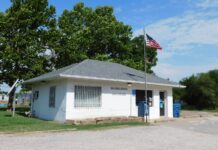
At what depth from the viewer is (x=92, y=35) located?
38.3m

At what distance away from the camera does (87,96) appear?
17.5m

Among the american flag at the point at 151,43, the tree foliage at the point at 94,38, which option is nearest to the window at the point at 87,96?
the american flag at the point at 151,43


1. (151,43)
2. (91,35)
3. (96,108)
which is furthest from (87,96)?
(91,35)

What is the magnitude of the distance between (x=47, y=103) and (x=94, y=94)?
3.80 meters

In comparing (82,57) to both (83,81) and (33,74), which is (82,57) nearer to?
(33,74)

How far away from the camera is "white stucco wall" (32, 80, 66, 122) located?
17172 mm

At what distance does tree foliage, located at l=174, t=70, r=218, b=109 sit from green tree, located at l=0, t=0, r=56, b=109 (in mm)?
23120

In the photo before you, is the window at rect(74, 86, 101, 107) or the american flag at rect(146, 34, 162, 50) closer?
the window at rect(74, 86, 101, 107)

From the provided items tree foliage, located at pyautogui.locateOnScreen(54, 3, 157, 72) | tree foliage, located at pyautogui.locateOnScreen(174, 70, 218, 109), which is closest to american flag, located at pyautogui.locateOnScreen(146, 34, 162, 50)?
tree foliage, located at pyautogui.locateOnScreen(54, 3, 157, 72)

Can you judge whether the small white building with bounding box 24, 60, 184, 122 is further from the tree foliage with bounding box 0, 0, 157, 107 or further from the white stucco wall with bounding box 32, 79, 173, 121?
the tree foliage with bounding box 0, 0, 157, 107

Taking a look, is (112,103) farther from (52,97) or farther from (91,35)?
(91,35)

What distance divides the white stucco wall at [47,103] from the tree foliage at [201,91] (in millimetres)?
26450

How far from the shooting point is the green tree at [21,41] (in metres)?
28.6

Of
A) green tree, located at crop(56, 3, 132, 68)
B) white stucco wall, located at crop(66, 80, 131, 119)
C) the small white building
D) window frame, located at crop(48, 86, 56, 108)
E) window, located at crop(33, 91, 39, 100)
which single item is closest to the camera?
white stucco wall, located at crop(66, 80, 131, 119)
